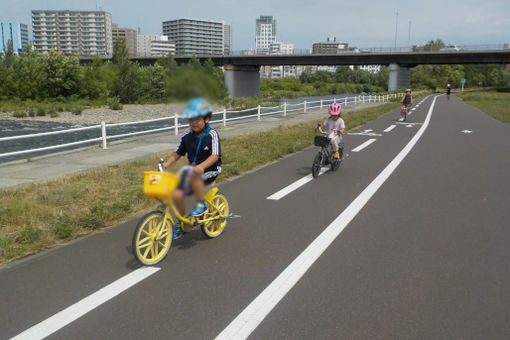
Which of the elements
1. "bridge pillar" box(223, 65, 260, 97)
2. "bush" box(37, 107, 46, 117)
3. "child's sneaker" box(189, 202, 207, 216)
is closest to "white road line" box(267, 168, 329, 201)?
"child's sneaker" box(189, 202, 207, 216)

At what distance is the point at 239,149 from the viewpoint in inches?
543

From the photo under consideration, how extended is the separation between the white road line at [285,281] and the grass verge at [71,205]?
1.40 metres

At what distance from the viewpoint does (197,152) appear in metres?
3.49

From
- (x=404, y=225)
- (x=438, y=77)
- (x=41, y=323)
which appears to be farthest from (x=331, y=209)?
(x=438, y=77)

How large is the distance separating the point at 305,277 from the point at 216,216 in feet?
5.08

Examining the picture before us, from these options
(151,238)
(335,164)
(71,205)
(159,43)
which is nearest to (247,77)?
(335,164)

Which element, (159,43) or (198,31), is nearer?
(198,31)

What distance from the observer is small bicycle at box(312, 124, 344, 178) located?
9712mm

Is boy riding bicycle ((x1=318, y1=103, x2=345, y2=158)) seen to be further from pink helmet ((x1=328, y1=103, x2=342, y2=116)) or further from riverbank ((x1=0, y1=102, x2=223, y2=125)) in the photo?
riverbank ((x1=0, y1=102, x2=223, y2=125))

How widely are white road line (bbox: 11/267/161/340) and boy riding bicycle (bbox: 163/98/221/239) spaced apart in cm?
73

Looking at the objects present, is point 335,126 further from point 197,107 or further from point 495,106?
point 495,106

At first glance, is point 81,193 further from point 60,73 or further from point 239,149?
point 60,73

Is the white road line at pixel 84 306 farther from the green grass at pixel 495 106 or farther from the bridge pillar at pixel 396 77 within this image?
the bridge pillar at pixel 396 77

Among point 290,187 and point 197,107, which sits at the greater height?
point 197,107
